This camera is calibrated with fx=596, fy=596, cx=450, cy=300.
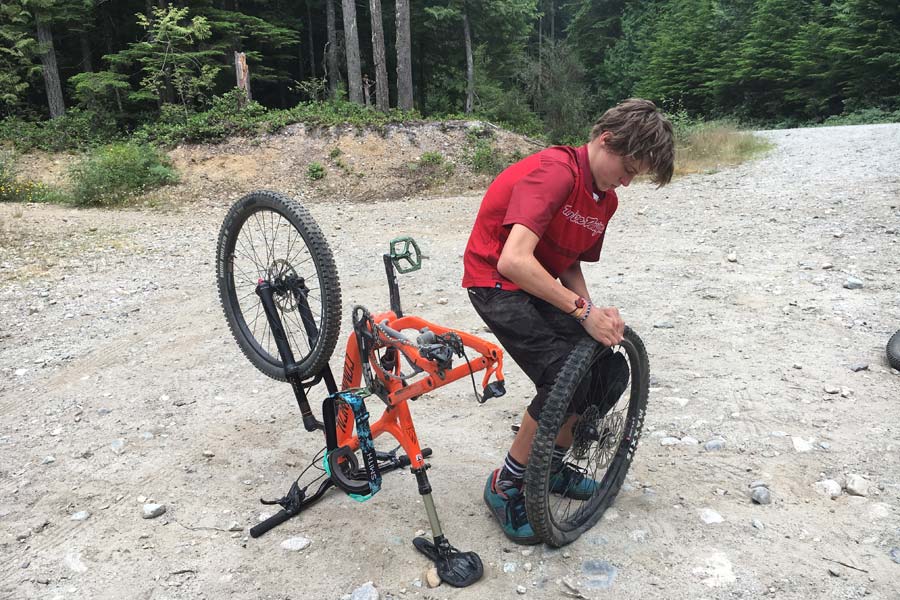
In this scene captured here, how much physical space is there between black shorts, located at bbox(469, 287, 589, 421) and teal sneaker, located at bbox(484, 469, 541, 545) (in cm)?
43

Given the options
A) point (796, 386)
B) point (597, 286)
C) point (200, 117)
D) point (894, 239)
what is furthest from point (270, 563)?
point (200, 117)

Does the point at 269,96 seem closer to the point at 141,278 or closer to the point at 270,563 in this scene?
the point at 141,278

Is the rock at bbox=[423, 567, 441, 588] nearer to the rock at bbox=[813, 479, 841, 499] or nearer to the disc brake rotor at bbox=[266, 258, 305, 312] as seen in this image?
the disc brake rotor at bbox=[266, 258, 305, 312]

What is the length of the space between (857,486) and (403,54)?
16.9 metres

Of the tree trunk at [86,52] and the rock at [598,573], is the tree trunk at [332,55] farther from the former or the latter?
the rock at [598,573]

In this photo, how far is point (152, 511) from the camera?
3.14m

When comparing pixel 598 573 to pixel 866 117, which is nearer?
pixel 598 573

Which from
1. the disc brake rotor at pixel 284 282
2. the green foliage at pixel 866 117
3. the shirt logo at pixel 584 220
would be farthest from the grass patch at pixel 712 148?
the disc brake rotor at pixel 284 282

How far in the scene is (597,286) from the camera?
20.9 feet

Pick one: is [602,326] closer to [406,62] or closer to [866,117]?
[406,62]

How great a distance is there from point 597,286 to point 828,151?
10.7 m

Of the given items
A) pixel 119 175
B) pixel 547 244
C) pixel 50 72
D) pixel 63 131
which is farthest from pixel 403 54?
pixel 547 244

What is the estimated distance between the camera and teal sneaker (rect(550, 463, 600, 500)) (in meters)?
3.06

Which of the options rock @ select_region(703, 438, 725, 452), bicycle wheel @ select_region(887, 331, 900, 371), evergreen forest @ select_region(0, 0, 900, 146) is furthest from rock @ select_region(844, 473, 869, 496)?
evergreen forest @ select_region(0, 0, 900, 146)
